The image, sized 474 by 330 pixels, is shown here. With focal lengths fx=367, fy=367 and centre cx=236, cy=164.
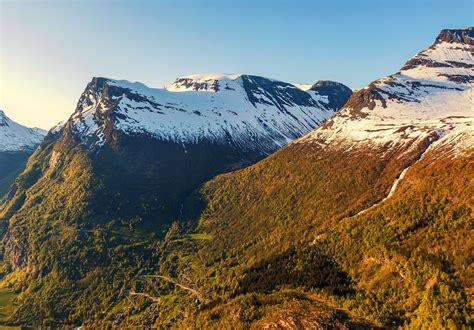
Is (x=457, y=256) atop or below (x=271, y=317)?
atop

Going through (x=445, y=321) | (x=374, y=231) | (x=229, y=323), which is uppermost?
(x=374, y=231)

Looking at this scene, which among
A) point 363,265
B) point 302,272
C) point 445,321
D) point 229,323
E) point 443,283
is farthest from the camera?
point 302,272

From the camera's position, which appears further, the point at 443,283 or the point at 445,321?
the point at 443,283

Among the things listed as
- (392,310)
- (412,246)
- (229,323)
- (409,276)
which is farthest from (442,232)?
(229,323)

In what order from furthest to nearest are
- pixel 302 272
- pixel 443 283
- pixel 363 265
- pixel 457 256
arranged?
pixel 302 272 < pixel 363 265 < pixel 457 256 < pixel 443 283

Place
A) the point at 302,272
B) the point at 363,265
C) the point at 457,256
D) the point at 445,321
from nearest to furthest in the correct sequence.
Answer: the point at 445,321 < the point at 457,256 < the point at 363,265 < the point at 302,272

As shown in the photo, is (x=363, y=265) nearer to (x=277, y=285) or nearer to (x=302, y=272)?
(x=302, y=272)

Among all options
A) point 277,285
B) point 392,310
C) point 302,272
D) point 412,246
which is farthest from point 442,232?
point 277,285

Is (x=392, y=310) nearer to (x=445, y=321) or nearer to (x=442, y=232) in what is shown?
(x=445, y=321)

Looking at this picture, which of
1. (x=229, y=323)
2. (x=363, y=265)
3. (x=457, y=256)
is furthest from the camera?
(x=363, y=265)
